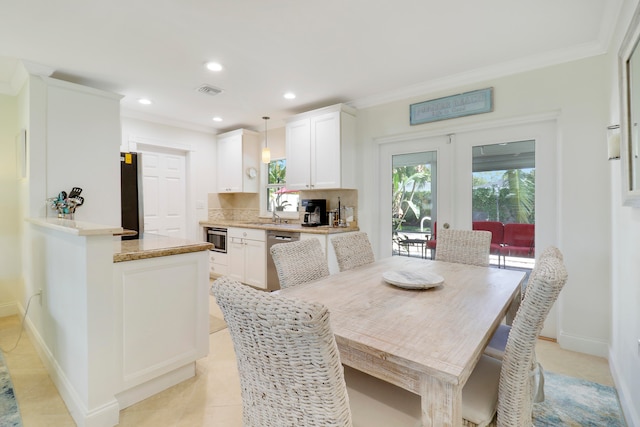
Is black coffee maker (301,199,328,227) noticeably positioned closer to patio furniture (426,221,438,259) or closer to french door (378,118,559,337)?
french door (378,118,559,337)

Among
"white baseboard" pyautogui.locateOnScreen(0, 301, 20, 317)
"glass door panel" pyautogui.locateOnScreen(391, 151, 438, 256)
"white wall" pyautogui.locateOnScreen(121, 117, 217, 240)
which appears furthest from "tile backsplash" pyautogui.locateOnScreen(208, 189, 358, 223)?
"white baseboard" pyautogui.locateOnScreen(0, 301, 20, 317)

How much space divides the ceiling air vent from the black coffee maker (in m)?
1.72

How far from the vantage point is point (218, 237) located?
481cm

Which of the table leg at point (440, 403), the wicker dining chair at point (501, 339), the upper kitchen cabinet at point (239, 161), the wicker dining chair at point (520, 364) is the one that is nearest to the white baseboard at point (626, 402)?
the wicker dining chair at point (501, 339)

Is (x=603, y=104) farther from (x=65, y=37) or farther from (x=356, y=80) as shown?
(x=65, y=37)

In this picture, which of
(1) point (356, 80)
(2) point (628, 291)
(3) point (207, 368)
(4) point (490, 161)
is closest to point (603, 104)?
(4) point (490, 161)

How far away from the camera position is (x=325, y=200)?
4.22 m

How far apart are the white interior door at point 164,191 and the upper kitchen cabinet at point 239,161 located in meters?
0.61

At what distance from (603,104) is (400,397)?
2805mm

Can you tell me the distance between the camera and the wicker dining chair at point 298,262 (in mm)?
1799

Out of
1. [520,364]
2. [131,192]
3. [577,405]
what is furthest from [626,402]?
[131,192]

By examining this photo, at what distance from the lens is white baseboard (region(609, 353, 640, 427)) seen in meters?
1.57

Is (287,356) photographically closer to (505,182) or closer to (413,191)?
Answer: (505,182)

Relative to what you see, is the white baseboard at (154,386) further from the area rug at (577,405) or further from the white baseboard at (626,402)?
the white baseboard at (626,402)
